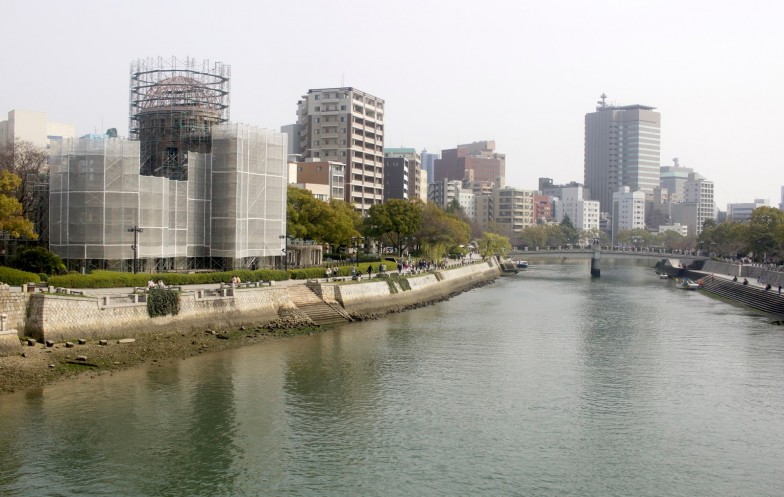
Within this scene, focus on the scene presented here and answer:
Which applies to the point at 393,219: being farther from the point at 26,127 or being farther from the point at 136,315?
the point at 136,315

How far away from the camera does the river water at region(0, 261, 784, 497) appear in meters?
23.1

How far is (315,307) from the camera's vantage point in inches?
2147

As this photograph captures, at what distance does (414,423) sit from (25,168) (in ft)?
153

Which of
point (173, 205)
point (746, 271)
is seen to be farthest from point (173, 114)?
point (746, 271)

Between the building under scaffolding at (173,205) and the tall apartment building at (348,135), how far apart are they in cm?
6267

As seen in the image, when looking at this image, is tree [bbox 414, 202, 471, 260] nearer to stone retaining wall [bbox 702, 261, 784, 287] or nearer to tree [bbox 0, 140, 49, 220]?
stone retaining wall [bbox 702, 261, 784, 287]

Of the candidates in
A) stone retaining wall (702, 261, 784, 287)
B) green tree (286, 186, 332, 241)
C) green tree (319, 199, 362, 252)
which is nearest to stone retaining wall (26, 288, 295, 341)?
green tree (286, 186, 332, 241)

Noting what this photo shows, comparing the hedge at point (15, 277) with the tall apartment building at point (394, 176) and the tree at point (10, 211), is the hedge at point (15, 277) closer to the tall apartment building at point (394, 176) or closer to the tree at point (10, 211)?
the tree at point (10, 211)

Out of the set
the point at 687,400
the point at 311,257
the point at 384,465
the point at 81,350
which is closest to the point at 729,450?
the point at 687,400

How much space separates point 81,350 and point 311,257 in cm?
4188

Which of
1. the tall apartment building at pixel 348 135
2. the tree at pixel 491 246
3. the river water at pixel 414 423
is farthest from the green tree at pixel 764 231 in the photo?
the tall apartment building at pixel 348 135

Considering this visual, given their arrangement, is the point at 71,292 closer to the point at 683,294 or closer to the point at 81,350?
the point at 81,350

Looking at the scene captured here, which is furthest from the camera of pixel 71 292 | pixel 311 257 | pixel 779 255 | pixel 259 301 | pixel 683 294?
pixel 779 255

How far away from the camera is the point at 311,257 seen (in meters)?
76.8
